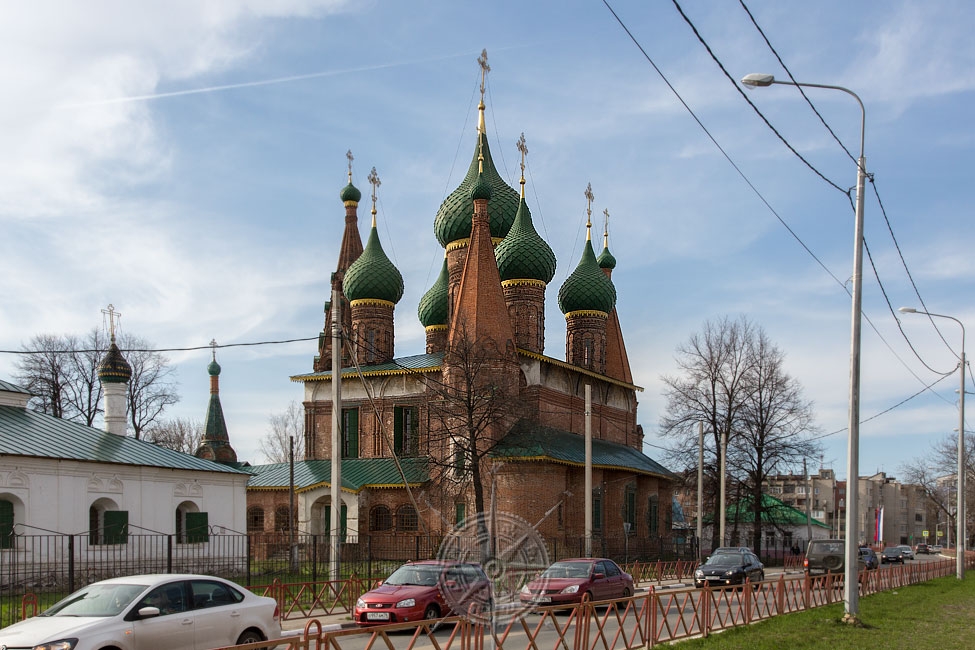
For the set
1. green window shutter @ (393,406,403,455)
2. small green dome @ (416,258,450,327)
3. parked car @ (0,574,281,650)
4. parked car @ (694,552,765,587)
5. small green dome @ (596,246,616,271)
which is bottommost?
parked car @ (694,552,765,587)

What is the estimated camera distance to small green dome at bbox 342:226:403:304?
145 ft

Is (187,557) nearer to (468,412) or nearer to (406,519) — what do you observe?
(468,412)

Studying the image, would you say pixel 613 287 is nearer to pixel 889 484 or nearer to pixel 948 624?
pixel 948 624

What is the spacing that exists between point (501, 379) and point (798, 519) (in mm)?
46102

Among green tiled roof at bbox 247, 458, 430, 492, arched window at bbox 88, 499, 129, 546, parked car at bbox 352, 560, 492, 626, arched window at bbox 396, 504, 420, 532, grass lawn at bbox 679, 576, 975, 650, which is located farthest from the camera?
green tiled roof at bbox 247, 458, 430, 492

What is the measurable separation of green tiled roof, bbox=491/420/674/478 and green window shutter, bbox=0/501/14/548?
14.5m

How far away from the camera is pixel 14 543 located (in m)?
23.8

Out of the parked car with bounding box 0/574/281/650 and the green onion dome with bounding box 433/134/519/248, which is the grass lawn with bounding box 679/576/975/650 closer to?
the parked car with bounding box 0/574/281/650

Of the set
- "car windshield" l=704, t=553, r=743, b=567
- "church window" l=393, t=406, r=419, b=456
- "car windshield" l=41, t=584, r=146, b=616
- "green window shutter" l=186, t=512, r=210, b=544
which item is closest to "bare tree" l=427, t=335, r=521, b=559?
"car windshield" l=704, t=553, r=743, b=567

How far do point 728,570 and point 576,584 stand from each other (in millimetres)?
8347

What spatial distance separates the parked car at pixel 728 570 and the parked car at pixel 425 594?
1007cm

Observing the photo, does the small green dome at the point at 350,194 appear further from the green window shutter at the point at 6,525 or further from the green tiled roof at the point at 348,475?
the green window shutter at the point at 6,525

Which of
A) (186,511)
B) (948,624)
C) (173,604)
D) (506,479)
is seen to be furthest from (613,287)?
(173,604)

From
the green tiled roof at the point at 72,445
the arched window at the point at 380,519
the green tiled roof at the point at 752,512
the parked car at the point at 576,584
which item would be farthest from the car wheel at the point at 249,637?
the green tiled roof at the point at 752,512
